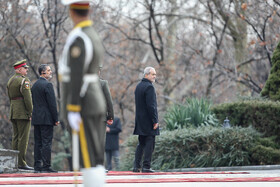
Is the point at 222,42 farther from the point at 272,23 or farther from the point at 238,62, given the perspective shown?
the point at 272,23

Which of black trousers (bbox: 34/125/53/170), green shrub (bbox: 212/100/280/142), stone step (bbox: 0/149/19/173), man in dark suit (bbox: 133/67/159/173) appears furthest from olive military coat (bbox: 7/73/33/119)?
green shrub (bbox: 212/100/280/142)

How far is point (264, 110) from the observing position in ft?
48.1

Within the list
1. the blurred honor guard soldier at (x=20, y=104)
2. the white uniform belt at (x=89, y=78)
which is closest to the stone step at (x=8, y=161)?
the blurred honor guard soldier at (x=20, y=104)

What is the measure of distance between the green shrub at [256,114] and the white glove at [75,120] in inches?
375

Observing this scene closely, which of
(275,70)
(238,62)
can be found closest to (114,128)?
(275,70)

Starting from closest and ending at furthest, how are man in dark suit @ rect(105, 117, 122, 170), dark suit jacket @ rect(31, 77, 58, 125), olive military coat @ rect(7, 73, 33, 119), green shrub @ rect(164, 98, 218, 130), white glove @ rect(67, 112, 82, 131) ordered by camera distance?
white glove @ rect(67, 112, 82, 131) → dark suit jacket @ rect(31, 77, 58, 125) → olive military coat @ rect(7, 73, 33, 119) → green shrub @ rect(164, 98, 218, 130) → man in dark suit @ rect(105, 117, 122, 170)

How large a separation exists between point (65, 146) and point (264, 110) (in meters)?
11.1

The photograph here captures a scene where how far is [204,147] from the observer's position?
1426 centimetres

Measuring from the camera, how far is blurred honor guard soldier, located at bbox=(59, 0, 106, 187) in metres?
5.77

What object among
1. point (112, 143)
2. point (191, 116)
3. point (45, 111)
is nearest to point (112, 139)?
point (112, 143)

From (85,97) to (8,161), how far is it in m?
7.08

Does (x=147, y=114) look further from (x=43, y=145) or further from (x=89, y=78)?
(x=89, y=78)

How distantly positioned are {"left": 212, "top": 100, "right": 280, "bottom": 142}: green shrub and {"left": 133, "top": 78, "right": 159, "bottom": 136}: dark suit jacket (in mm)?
4319

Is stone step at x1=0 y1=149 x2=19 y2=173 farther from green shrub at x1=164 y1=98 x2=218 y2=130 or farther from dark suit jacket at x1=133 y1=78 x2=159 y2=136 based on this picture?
green shrub at x1=164 y1=98 x2=218 y2=130
